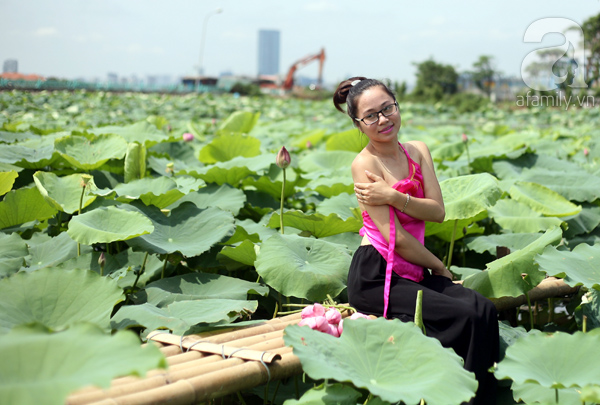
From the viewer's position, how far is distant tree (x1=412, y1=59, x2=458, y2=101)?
83.4 feet

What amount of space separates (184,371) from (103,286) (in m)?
0.34

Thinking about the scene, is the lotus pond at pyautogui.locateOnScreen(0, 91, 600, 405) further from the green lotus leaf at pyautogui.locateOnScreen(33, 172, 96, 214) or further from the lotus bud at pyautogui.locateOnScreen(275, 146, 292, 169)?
the lotus bud at pyautogui.locateOnScreen(275, 146, 292, 169)

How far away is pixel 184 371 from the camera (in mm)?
1242

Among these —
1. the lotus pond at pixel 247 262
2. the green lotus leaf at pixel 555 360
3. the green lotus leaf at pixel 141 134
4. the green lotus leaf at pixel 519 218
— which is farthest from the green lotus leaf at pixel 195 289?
the green lotus leaf at pixel 141 134

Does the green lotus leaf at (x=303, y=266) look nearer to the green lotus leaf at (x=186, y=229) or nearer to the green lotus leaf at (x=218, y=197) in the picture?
the green lotus leaf at (x=186, y=229)

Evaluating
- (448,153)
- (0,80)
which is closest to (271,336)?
(448,153)

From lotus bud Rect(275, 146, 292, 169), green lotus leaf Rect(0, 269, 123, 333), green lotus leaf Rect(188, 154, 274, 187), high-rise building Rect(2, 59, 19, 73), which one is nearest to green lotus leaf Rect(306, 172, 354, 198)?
green lotus leaf Rect(188, 154, 274, 187)

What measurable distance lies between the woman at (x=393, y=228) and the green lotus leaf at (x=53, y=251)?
1.00 m

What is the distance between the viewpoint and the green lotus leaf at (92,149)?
263 centimetres

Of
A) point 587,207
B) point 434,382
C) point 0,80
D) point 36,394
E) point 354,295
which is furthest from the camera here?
point 0,80

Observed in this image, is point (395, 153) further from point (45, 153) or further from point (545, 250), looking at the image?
point (45, 153)

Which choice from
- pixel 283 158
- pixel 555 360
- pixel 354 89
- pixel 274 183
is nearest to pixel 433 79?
pixel 274 183

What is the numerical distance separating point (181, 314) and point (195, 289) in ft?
0.92

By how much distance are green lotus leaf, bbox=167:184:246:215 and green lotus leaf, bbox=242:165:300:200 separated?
0.59 ft
